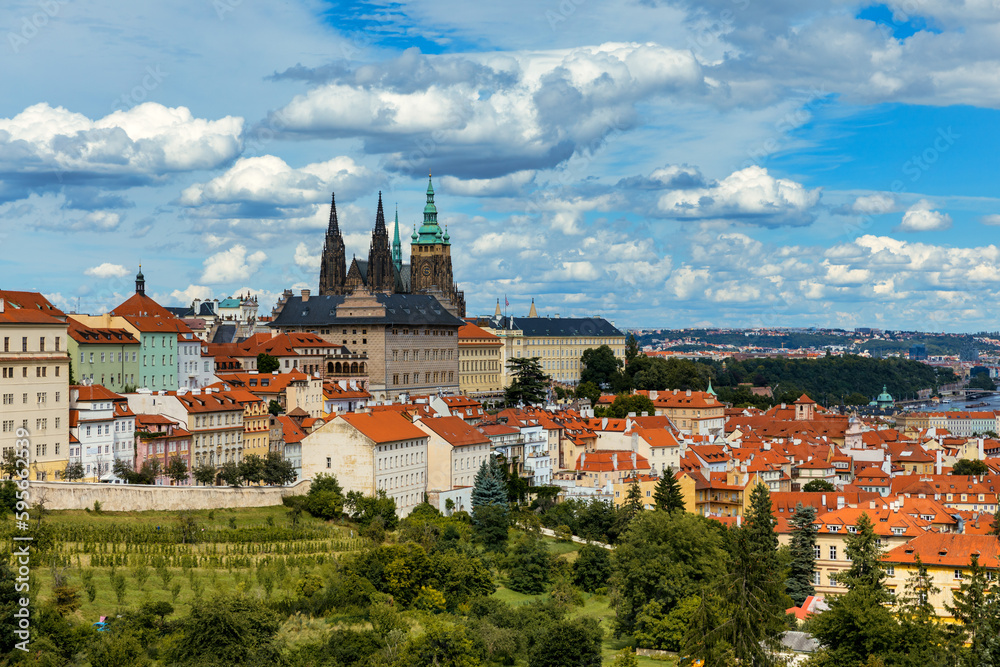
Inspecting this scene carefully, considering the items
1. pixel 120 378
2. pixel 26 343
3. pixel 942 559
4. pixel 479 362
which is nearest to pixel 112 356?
pixel 120 378

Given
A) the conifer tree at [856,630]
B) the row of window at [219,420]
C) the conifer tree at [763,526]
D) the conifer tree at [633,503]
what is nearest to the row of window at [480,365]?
the conifer tree at [633,503]

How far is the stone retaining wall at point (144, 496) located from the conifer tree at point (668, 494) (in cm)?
2681

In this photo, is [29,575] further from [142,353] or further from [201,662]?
[142,353]

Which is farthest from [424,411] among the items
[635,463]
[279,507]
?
[279,507]

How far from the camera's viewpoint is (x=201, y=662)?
1766 inches

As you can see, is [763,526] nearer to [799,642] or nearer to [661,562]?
[661,562]

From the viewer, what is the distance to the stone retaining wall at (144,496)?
188ft

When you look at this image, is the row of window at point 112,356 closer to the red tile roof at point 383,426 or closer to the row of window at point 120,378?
the row of window at point 120,378

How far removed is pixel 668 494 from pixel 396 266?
98.5 m

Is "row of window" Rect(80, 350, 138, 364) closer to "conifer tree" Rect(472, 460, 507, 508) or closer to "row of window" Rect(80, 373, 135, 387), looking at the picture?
"row of window" Rect(80, 373, 135, 387)

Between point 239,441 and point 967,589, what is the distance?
136ft

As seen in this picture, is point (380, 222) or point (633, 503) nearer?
point (633, 503)

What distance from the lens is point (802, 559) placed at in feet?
222

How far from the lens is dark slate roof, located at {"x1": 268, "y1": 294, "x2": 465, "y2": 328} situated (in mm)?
124500
